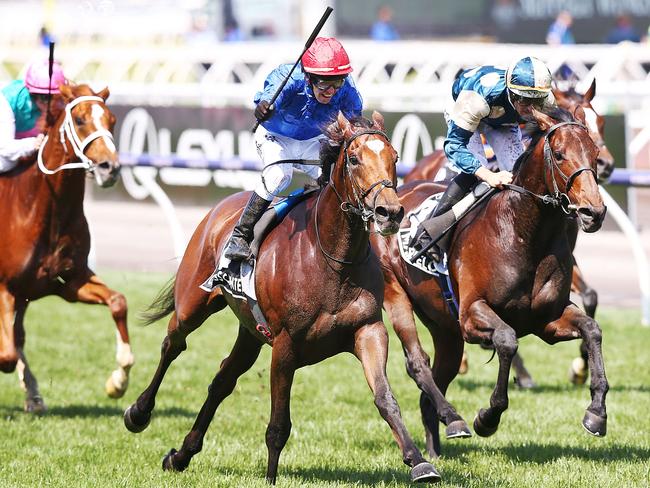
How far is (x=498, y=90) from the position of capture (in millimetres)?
6195

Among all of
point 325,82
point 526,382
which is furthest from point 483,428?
point 526,382

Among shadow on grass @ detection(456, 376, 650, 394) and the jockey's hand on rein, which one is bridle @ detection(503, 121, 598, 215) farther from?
shadow on grass @ detection(456, 376, 650, 394)

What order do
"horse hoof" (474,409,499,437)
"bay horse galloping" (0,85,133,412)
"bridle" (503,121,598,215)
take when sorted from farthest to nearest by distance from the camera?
1. "bay horse galloping" (0,85,133,412)
2. "horse hoof" (474,409,499,437)
3. "bridle" (503,121,598,215)

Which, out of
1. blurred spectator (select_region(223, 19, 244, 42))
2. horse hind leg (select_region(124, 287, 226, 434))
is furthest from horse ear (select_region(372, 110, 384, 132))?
blurred spectator (select_region(223, 19, 244, 42))

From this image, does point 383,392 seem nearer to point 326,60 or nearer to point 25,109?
point 326,60

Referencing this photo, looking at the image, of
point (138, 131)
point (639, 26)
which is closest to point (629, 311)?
point (138, 131)

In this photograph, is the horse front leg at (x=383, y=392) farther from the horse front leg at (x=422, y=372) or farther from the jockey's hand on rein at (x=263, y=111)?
the jockey's hand on rein at (x=263, y=111)

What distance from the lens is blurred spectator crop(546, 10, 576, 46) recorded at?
A: 18656mm

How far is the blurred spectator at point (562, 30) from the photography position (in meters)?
18.7

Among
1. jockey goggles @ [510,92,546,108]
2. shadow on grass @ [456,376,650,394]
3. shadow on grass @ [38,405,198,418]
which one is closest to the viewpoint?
jockey goggles @ [510,92,546,108]

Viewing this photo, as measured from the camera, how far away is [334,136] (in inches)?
213

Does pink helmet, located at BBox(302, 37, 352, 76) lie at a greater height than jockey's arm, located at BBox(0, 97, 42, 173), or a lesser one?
greater

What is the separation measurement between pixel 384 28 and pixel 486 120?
1482cm

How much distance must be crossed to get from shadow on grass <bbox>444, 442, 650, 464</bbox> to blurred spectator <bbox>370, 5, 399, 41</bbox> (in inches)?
579
